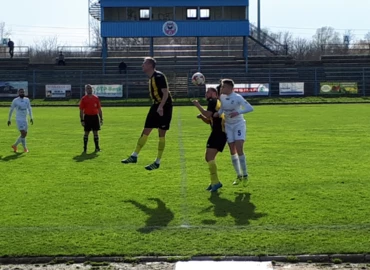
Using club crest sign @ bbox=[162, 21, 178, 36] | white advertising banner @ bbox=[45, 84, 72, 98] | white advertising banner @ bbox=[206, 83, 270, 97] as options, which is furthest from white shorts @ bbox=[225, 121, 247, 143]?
club crest sign @ bbox=[162, 21, 178, 36]

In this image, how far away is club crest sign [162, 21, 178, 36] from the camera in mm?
54188

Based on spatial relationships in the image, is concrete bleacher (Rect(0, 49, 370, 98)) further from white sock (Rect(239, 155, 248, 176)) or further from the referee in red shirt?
white sock (Rect(239, 155, 248, 176))

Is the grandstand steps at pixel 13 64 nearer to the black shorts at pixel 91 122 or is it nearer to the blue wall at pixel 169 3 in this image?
the blue wall at pixel 169 3

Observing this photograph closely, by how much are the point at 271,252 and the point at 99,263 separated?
74.4 inches

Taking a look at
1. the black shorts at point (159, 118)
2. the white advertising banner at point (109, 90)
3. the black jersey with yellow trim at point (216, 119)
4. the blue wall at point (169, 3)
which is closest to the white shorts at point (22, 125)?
the black shorts at point (159, 118)

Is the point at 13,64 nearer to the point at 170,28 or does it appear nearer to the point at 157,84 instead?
the point at 170,28

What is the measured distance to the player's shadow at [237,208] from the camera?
26.0 feet

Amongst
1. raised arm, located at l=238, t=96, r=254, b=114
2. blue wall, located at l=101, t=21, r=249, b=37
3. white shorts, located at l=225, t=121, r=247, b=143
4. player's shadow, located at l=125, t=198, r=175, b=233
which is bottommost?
player's shadow, located at l=125, t=198, r=175, b=233

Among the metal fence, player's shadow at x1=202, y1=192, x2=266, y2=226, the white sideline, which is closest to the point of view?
the white sideline

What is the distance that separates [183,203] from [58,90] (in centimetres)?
4102

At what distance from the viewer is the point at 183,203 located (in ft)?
29.2

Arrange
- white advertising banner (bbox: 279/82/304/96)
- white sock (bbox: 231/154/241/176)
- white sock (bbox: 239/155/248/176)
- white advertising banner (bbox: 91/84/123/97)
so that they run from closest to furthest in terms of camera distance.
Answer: white sock (bbox: 239/155/248/176), white sock (bbox: 231/154/241/176), white advertising banner (bbox: 91/84/123/97), white advertising banner (bbox: 279/82/304/96)

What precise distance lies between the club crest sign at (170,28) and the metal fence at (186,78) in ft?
14.0

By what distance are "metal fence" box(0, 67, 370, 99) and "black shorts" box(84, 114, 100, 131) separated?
105ft
